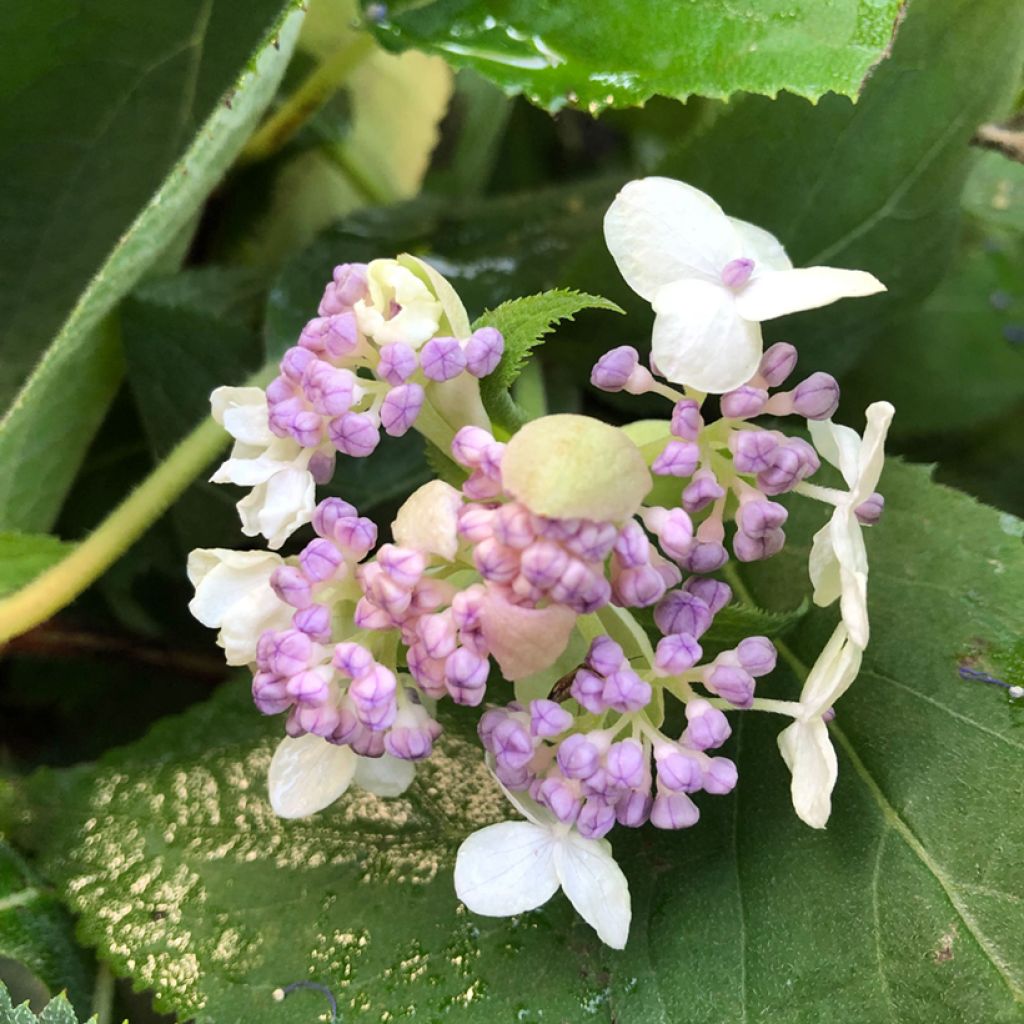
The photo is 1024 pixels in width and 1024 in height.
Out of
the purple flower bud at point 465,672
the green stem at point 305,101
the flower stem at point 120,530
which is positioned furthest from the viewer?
the green stem at point 305,101

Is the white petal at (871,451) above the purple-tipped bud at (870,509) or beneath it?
above

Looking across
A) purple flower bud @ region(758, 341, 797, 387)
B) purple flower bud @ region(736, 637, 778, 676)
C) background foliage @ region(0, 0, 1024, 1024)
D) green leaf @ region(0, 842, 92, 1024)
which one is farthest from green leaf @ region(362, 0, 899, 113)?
green leaf @ region(0, 842, 92, 1024)

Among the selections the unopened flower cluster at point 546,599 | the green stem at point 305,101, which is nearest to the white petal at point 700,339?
the unopened flower cluster at point 546,599

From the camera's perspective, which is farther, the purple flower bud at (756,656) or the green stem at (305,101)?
the green stem at (305,101)

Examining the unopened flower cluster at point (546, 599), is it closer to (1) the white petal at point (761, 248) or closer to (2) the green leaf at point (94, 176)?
(1) the white petal at point (761, 248)

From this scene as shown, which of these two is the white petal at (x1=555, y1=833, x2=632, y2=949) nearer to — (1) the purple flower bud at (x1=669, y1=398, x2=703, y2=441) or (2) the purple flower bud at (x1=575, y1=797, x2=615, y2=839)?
(2) the purple flower bud at (x1=575, y1=797, x2=615, y2=839)

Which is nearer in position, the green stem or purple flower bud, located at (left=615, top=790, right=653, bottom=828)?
purple flower bud, located at (left=615, top=790, right=653, bottom=828)
